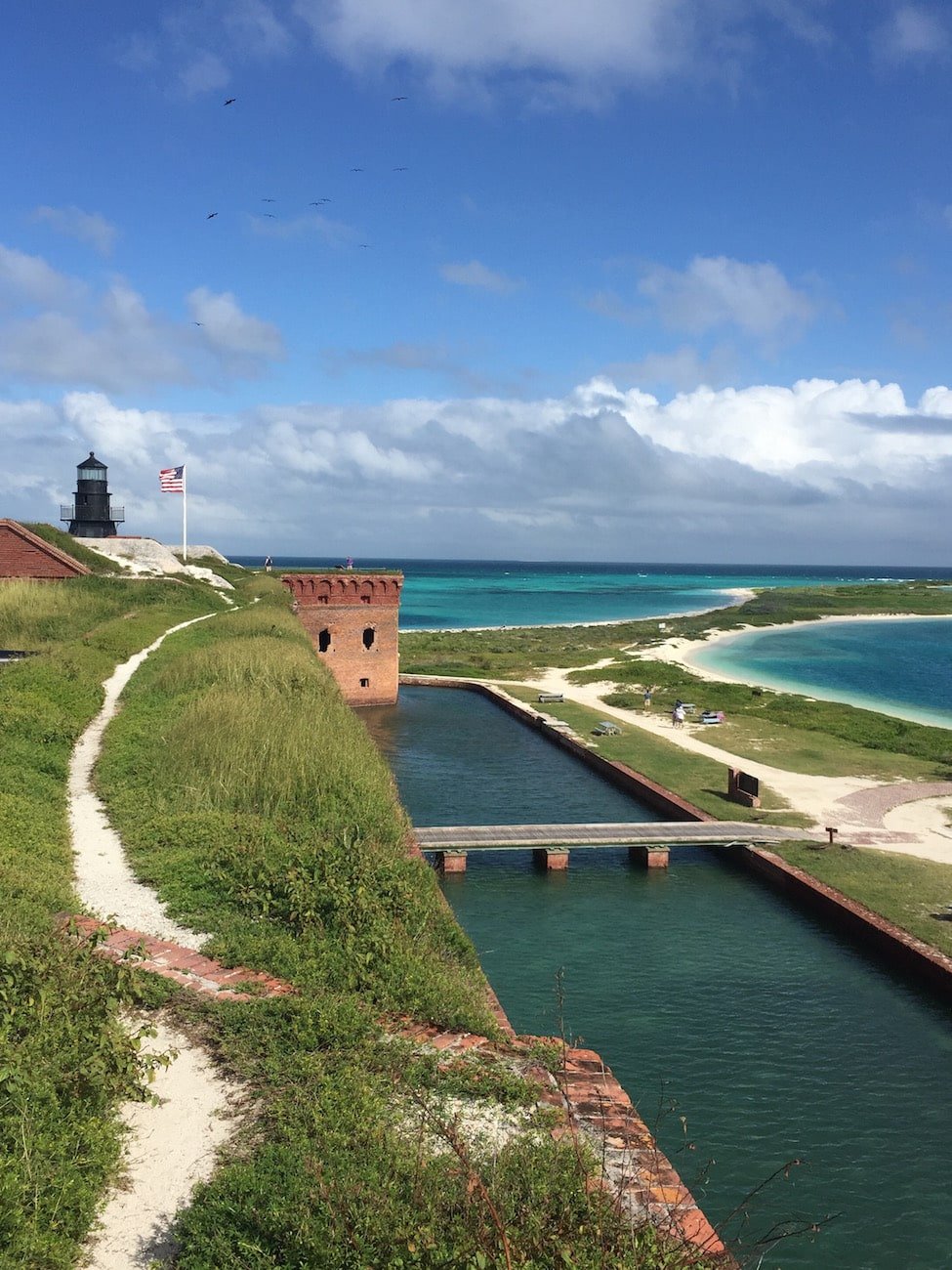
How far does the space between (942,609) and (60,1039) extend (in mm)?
129169

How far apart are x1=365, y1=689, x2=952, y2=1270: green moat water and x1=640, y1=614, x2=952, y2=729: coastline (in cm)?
2422

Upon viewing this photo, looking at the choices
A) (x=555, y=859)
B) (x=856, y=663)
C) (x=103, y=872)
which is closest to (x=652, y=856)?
(x=555, y=859)

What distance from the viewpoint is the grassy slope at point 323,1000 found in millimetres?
4695

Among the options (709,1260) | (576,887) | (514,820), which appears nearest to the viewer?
(709,1260)

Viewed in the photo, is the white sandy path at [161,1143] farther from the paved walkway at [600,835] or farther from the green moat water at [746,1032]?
the paved walkway at [600,835]

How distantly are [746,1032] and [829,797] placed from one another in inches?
507

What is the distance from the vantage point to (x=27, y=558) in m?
32.6

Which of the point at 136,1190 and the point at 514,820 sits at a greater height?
the point at 136,1190

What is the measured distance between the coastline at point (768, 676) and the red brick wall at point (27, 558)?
1247 inches

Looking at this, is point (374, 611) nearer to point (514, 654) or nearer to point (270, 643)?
point (270, 643)

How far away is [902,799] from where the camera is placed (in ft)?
77.2

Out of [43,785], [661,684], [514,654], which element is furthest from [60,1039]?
[514,654]

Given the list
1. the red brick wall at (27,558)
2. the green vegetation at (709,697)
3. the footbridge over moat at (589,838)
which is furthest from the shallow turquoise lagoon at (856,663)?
the red brick wall at (27,558)

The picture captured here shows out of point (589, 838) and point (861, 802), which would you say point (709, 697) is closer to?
point (861, 802)
